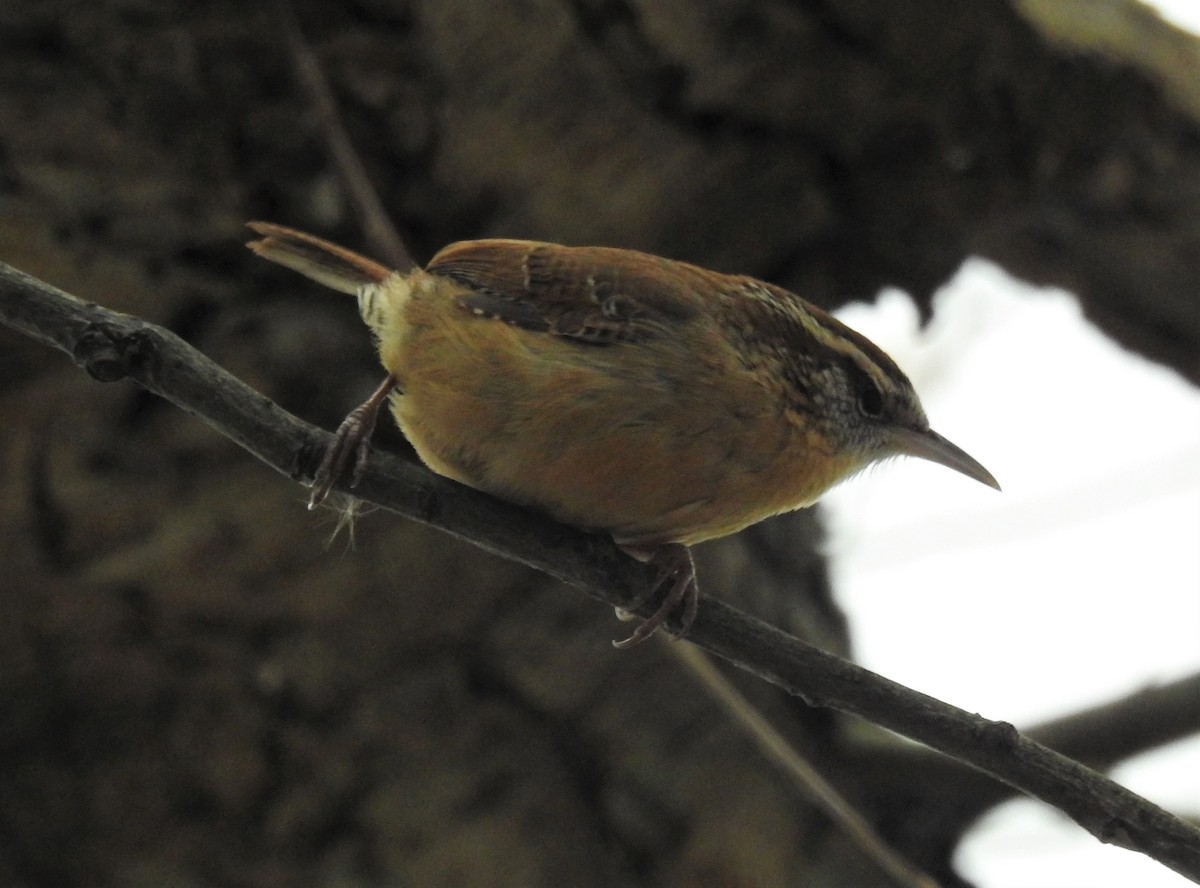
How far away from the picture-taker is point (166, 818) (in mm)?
4000

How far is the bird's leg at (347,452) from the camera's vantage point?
93.7 inches

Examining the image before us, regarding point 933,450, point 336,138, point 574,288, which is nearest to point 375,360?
point 336,138

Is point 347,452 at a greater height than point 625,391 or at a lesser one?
lesser

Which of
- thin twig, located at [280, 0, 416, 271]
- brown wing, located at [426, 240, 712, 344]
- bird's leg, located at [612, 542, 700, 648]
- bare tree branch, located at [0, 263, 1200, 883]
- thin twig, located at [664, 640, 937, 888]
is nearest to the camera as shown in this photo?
bare tree branch, located at [0, 263, 1200, 883]

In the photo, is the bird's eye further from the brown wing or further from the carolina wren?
the brown wing

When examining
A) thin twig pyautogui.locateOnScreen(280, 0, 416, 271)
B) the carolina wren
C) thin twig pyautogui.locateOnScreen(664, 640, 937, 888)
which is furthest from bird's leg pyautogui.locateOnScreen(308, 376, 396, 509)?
thin twig pyautogui.locateOnScreen(664, 640, 937, 888)

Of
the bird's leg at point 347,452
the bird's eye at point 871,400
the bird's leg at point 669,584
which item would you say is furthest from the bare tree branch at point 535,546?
the bird's eye at point 871,400

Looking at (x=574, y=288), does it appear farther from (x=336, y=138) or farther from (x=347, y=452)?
(x=336, y=138)

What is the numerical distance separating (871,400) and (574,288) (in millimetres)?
868

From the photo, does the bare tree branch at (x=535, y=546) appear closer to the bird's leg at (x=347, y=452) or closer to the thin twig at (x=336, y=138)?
the bird's leg at (x=347, y=452)

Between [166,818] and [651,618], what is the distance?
207 centimetres

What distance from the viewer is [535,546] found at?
8.32 feet

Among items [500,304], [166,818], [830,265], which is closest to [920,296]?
Result: [830,265]

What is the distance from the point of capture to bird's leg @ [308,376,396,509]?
7.80 feet
